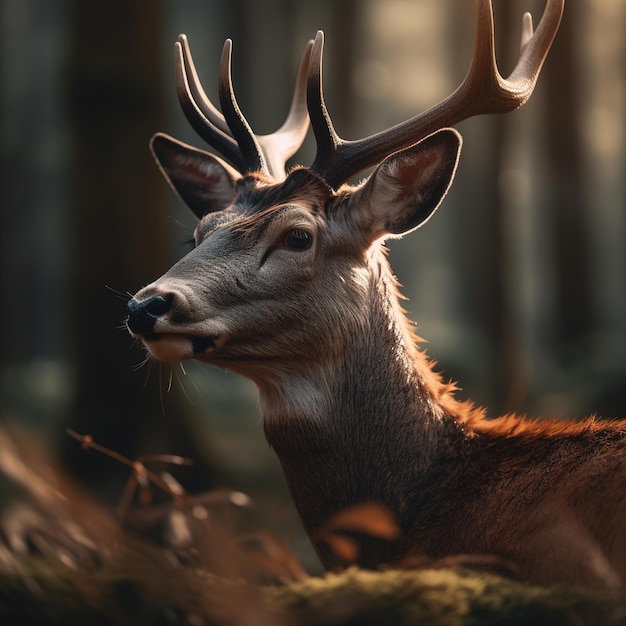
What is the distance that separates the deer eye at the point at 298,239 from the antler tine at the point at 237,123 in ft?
2.18

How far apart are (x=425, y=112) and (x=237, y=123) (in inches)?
37.5

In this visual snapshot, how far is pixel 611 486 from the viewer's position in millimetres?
3492

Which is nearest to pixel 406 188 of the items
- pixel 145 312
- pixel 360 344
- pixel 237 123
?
pixel 360 344

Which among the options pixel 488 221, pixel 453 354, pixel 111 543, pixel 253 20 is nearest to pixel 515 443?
pixel 111 543

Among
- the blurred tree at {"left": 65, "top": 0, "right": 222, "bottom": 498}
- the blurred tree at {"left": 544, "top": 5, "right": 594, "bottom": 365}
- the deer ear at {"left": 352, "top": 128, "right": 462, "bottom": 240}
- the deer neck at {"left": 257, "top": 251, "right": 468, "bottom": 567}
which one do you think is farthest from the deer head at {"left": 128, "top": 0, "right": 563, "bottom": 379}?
the blurred tree at {"left": 544, "top": 5, "right": 594, "bottom": 365}

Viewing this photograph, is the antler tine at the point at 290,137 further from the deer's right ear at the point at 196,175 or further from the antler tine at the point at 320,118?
the antler tine at the point at 320,118

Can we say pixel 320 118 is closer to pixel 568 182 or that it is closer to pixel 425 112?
pixel 425 112

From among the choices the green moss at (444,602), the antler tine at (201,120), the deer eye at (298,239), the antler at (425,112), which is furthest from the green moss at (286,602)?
the antler tine at (201,120)

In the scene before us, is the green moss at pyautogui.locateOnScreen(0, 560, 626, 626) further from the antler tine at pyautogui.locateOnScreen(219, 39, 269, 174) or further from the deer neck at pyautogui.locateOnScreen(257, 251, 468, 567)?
the antler tine at pyautogui.locateOnScreen(219, 39, 269, 174)

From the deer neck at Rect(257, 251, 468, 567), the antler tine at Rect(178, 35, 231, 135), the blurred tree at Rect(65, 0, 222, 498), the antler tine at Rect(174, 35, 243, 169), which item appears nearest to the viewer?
the deer neck at Rect(257, 251, 468, 567)

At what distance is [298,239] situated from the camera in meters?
Result: 4.42

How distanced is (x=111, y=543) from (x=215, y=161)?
260cm

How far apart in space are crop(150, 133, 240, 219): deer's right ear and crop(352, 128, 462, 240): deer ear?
996 millimetres

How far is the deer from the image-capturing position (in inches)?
154
